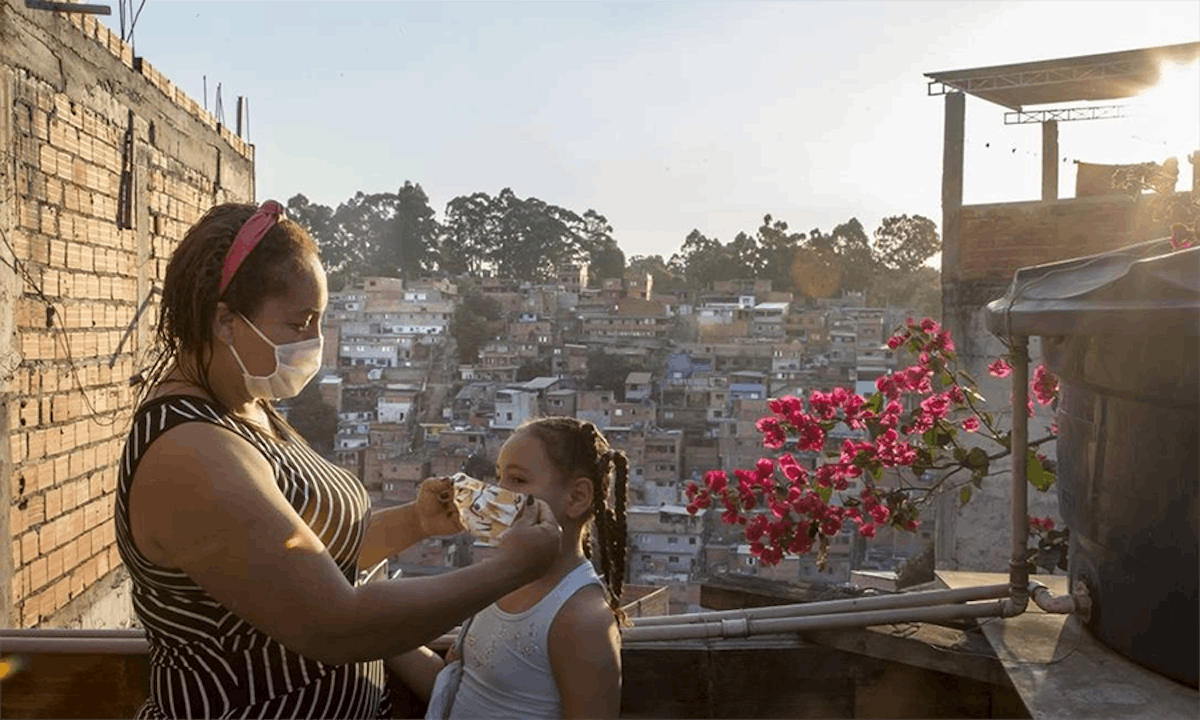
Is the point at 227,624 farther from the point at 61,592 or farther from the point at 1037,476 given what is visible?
the point at 1037,476

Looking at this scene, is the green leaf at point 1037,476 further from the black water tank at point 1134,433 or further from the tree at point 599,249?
the tree at point 599,249

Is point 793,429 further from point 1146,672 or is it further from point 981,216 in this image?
point 981,216

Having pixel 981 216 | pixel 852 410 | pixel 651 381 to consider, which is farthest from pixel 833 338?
pixel 852 410

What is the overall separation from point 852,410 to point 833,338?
35274 millimetres

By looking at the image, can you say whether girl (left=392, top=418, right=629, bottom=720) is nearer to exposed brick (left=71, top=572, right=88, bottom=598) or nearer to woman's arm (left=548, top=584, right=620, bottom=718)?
woman's arm (left=548, top=584, right=620, bottom=718)

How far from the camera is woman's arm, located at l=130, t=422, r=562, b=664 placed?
1211mm

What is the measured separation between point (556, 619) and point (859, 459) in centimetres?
194

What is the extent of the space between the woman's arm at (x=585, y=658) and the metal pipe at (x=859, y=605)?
47 centimetres

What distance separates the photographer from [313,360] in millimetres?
1516

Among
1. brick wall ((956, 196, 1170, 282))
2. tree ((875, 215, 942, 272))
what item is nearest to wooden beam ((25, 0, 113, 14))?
brick wall ((956, 196, 1170, 282))

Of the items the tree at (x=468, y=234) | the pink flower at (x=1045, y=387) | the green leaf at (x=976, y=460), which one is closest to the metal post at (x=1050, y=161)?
the pink flower at (x=1045, y=387)

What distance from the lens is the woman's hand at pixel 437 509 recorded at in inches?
70.8

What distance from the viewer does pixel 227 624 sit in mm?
1367

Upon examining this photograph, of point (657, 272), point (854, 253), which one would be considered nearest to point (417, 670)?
point (854, 253)
